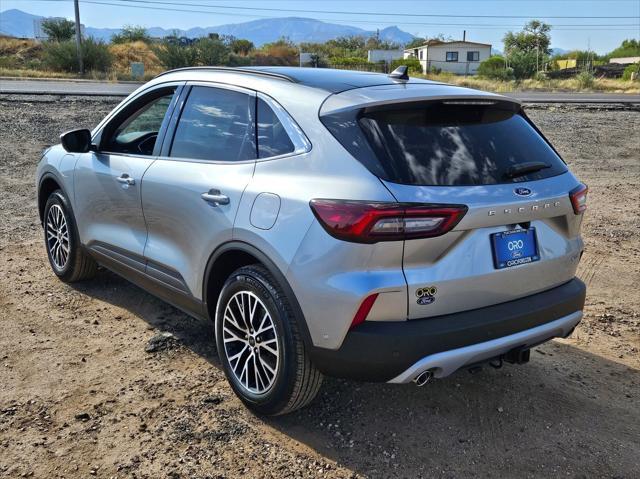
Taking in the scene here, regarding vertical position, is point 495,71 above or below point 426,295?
above

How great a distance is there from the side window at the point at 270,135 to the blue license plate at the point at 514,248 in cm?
112

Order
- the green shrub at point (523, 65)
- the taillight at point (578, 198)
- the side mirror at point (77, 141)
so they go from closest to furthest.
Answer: the taillight at point (578, 198) → the side mirror at point (77, 141) → the green shrub at point (523, 65)

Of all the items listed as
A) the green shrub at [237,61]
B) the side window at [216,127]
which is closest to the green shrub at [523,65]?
the green shrub at [237,61]

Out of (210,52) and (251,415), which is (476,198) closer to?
(251,415)

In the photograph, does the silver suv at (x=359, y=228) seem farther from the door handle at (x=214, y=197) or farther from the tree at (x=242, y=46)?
the tree at (x=242, y=46)

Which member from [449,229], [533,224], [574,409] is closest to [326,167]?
[449,229]

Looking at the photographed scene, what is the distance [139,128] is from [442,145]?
263cm

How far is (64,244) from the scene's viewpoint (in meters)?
5.28

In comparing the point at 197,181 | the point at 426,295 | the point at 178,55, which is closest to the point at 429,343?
the point at 426,295

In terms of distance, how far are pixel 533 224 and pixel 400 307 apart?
0.87 meters

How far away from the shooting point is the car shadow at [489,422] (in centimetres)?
300

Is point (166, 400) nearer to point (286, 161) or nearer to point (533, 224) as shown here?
point (286, 161)

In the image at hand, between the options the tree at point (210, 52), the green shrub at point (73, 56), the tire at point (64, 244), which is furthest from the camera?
the tree at point (210, 52)

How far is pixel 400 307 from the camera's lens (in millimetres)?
2705
